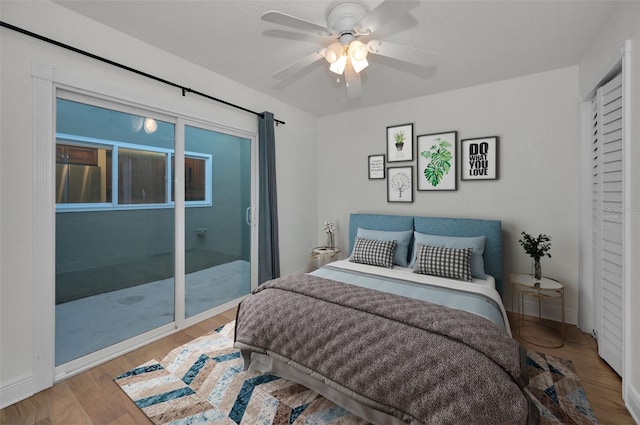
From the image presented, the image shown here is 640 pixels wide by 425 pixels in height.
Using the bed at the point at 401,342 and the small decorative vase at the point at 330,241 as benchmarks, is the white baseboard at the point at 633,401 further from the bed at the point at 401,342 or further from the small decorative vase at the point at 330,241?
the small decorative vase at the point at 330,241

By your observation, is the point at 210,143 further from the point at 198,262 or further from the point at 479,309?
the point at 479,309

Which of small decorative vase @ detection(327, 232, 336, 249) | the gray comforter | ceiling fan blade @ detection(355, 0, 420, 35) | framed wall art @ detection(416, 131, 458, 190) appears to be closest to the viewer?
the gray comforter

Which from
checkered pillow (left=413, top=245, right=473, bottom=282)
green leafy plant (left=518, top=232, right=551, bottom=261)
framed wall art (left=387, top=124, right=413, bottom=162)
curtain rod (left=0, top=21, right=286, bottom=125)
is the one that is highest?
curtain rod (left=0, top=21, right=286, bottom=125)

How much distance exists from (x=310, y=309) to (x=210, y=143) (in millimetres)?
2170

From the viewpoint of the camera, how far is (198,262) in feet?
9.84

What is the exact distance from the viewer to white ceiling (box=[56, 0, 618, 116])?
1.92m

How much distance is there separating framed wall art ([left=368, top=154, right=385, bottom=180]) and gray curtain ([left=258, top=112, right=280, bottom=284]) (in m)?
1.39

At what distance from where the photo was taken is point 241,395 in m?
1.85

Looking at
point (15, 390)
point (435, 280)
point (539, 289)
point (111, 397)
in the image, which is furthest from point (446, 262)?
point (15, 390)

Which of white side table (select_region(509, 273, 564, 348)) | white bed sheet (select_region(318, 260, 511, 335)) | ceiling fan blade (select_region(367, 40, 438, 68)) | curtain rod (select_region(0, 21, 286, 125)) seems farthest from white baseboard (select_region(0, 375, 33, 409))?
white side table (select_region(509, 273, 564, 348))

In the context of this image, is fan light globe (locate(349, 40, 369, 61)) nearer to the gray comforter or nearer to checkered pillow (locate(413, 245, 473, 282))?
the gray comforter

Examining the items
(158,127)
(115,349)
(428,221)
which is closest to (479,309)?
(428,221)

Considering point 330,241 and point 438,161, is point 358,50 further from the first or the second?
point 330,241

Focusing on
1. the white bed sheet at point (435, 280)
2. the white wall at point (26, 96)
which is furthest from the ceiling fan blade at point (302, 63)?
the white bed sheet at point (435, 280)
